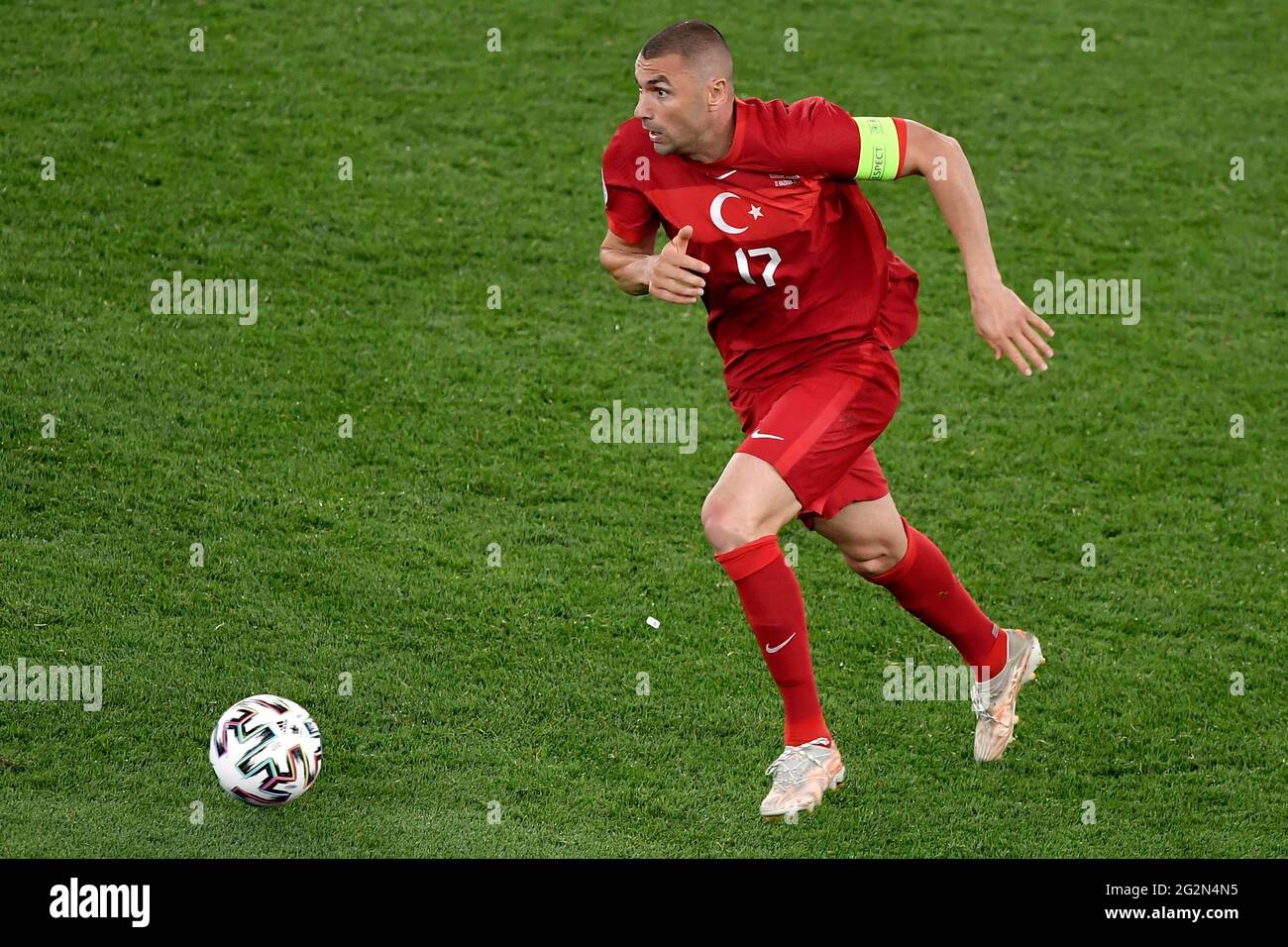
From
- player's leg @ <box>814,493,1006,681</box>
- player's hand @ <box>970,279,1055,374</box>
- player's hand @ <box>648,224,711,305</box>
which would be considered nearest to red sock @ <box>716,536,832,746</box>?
player's leg @ <box>814,493,1006,681</box>

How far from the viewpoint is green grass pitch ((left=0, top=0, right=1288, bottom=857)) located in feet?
17.5

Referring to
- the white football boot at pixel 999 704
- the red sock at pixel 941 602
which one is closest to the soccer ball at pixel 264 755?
the red sock at pixel 941 602

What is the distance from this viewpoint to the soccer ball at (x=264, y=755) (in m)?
4.88

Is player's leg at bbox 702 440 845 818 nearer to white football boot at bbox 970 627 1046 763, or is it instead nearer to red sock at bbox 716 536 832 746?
red sock at bbox 716 536 832 746

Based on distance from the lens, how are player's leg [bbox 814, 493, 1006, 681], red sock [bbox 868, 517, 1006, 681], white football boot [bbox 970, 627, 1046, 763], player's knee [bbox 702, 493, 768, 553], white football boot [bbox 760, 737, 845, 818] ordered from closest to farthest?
player's knee [bbox 702, 493, 768, 553] < white football boot [bbox 760, 737, 845, 818] < player's leg [bbox 814, 493, 1006, 681] < red sock [bbox 868, 517, 1006, 681] < white football boot [bbox 970, 627, 1046, 763]

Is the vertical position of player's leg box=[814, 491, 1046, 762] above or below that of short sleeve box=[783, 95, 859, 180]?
below

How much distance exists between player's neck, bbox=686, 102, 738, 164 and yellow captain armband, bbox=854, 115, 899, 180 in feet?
1.28

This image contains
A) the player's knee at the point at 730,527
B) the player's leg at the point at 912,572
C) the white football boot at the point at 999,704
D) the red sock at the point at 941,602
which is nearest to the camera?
the player's knee at the point at 730,527

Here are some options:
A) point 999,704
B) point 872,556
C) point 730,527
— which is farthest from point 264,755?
point 999,704

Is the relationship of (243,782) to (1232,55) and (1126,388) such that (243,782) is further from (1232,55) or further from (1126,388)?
(1232,55)

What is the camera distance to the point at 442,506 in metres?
7.03

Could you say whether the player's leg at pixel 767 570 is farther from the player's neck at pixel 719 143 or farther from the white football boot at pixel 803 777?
the player's neck at pixel 719 143

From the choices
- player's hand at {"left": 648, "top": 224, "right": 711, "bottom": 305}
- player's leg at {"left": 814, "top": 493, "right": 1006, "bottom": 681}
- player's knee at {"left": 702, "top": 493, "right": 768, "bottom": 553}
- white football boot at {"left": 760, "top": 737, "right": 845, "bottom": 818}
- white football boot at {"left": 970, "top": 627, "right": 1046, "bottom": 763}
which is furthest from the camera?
white football boot at {"left": 970, "top": 627, "right": 1046, "bottom": 763}

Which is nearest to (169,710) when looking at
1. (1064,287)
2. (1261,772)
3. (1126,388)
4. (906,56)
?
(1261,772)
